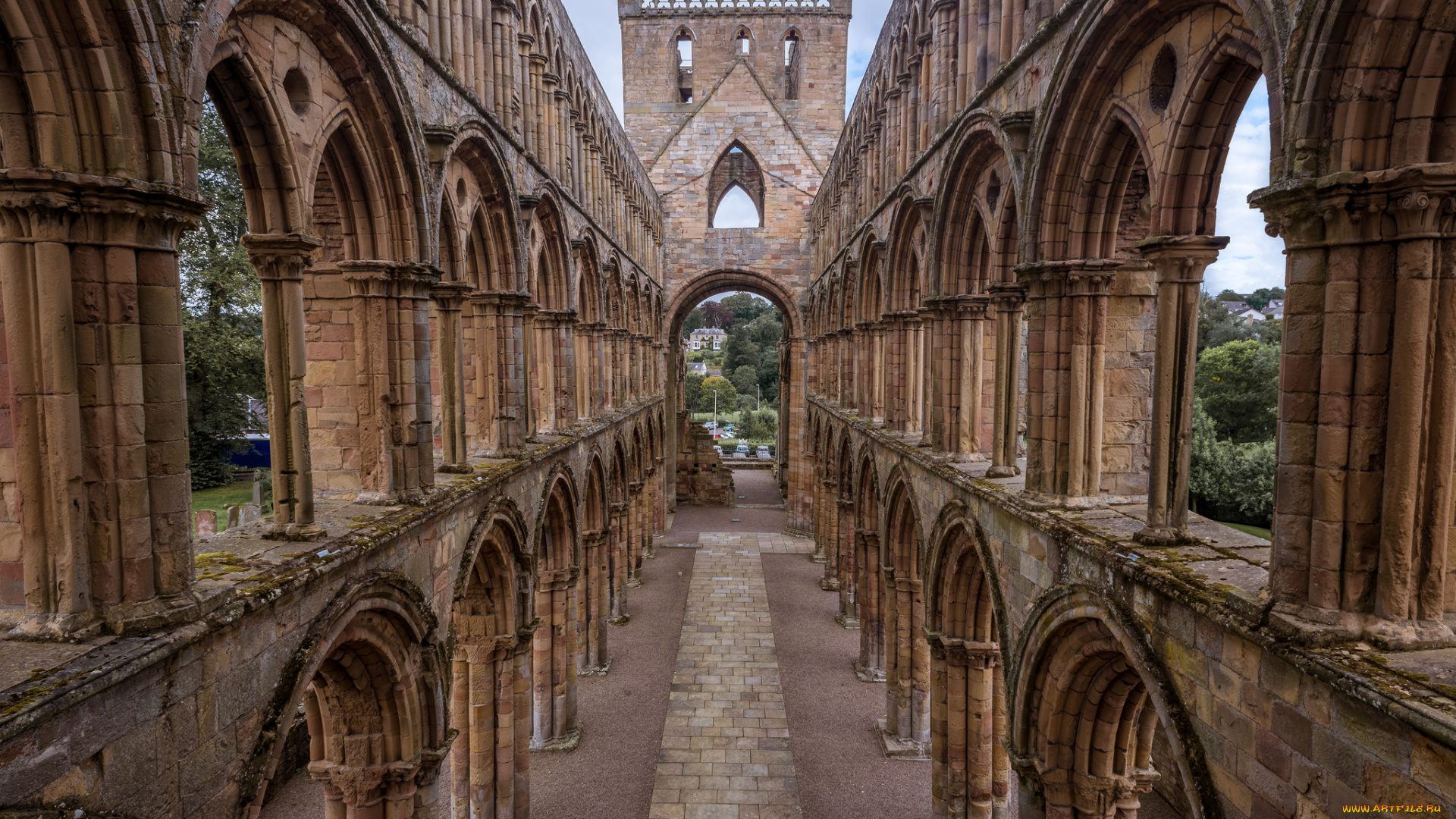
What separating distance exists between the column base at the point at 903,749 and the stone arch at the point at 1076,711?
257 inches

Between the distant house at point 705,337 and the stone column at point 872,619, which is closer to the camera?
the stone column at point 872,619

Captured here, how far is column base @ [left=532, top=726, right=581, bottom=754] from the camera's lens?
14164mm

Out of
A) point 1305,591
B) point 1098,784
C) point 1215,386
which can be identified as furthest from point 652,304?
point 1305,591

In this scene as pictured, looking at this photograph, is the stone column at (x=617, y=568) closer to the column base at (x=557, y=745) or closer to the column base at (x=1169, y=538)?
the column base at (x=557, y=745)

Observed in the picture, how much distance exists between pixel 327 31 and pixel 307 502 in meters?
4.06

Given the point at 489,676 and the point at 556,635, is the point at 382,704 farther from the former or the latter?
the point at 556,635

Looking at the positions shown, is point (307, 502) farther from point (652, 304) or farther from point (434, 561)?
point (652, 304)

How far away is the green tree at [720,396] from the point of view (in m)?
80.9

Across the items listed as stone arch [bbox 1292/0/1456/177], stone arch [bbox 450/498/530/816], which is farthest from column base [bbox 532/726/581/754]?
stone arch [bbox 1292/0/1456/177]

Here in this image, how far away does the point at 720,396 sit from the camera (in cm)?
8150

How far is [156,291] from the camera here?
425 cm

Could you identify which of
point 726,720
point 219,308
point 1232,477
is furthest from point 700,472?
point 726,720

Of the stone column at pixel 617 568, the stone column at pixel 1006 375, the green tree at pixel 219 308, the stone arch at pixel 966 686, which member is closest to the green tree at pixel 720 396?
the stone column at pixel 617 568

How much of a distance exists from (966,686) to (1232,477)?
1735 cm
